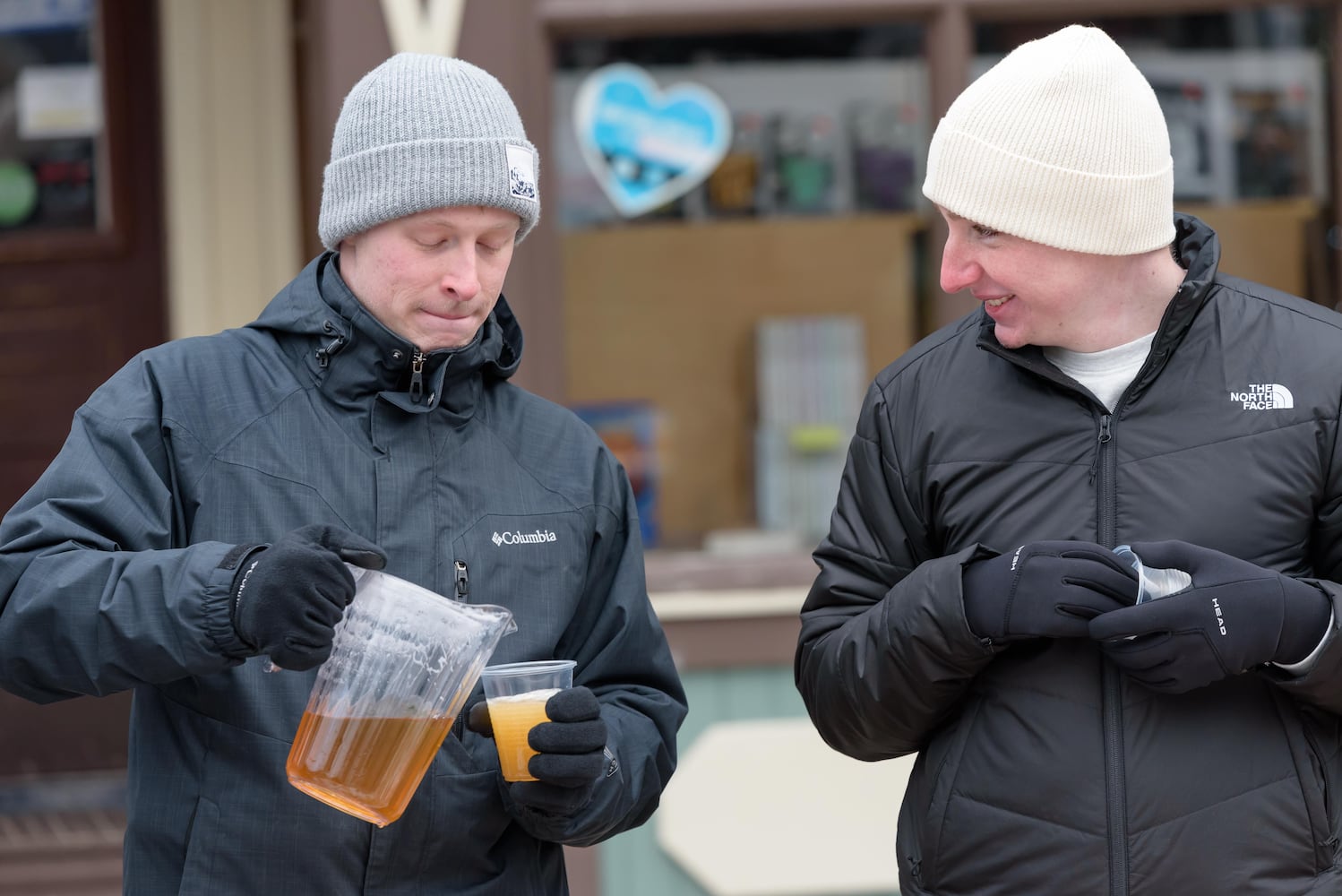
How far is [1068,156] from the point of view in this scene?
212 cm

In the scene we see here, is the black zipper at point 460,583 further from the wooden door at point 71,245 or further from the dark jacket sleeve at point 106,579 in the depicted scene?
the wooden door at point 71,245

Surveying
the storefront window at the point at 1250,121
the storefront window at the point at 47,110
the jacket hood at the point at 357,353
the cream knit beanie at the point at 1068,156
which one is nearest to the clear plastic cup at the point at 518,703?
the jacket hood at the point at 357,353

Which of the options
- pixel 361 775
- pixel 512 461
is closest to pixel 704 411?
pixel 512 461

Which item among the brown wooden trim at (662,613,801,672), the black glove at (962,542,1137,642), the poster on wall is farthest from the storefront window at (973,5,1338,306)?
the black glove at (962,542,1137,642)

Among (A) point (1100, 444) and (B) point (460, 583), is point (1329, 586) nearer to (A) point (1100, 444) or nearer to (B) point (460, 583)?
(A) point (1100, 444)

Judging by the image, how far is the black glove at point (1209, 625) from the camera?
1.92m

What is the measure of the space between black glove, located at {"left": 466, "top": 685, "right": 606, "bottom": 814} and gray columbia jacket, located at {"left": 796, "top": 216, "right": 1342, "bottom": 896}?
16.2 inches

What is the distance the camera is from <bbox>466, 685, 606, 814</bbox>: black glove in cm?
195

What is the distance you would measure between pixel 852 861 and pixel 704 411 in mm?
1269

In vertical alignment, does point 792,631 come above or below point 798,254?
below

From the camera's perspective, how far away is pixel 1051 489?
2.14 m

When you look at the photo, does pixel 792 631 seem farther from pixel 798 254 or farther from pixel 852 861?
pixel 798 254

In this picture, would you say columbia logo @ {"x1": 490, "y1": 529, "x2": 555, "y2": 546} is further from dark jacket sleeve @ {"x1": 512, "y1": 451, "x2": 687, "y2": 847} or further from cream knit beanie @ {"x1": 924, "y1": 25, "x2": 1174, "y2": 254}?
cream knit beanie @ {"x1": 924, "y1": 25, "x2": 1174, "y2": 254}

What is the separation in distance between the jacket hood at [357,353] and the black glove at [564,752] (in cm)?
44
